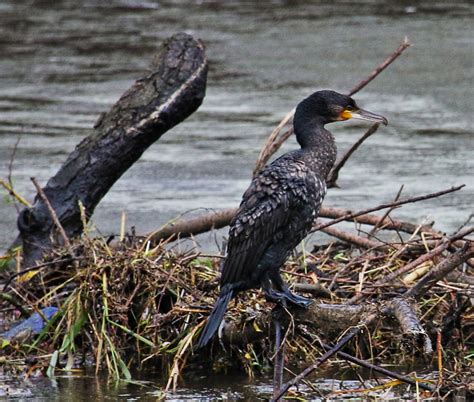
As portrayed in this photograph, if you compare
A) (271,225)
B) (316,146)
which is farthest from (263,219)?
(316,146)

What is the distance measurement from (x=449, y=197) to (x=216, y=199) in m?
1.52

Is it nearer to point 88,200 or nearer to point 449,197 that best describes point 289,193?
point 88,200

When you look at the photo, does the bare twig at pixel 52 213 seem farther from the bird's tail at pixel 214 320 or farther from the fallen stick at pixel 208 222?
the bird's tail at pixel 214 320

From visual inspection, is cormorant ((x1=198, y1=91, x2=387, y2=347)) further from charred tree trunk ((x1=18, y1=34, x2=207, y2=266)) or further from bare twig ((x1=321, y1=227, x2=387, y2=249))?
charred tree trunk ((x1=18, y1=34, x2=207, y2=266))

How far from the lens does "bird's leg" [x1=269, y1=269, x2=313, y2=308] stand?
451 cm

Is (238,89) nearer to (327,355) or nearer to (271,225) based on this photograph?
(271,225)

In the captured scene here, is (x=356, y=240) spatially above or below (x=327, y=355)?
below

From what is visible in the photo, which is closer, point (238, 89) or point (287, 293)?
point (287, 293)

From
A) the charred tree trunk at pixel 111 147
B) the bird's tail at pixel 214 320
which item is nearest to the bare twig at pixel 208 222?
the charred tree trunk at pixel 111 147

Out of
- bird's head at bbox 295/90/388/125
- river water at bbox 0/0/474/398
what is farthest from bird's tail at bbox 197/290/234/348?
river water at bbox 0/0/474/398

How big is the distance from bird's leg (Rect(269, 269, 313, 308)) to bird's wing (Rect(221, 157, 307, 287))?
13cm

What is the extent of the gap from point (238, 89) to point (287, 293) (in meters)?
7.31

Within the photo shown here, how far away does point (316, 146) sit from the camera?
4863mm

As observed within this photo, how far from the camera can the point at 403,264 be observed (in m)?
5.59
